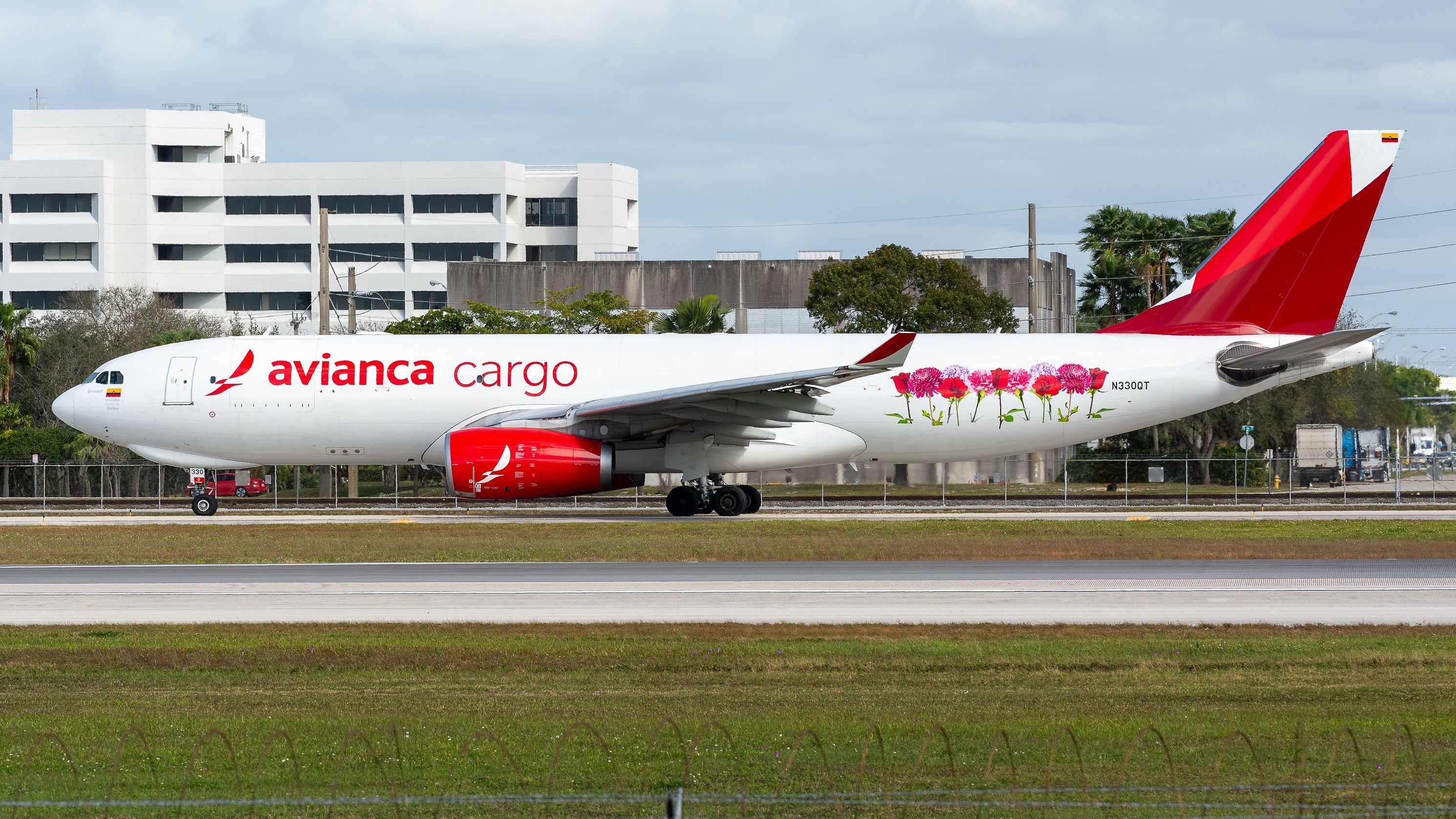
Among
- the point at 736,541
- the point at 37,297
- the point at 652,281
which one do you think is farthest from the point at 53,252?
the point at 736,541

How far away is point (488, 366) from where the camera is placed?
32.5 meters

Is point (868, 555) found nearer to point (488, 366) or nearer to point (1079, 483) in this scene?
point (488, 366)

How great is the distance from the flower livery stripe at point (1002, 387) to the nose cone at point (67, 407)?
19.0 m

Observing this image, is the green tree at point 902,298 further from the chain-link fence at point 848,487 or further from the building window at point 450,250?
the building window at point 450,250

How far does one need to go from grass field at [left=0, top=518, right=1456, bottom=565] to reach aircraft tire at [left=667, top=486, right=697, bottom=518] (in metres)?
1.45

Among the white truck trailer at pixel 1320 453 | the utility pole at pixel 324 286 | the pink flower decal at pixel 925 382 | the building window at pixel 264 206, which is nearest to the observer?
the pink flower decal at pixel 925 382

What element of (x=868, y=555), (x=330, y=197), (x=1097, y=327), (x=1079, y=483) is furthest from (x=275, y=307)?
(x=868, y=555)

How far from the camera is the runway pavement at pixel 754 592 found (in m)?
16.6

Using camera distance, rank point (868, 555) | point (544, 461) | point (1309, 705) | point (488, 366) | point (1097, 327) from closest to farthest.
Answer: point (1309, 705) < point (868, 555) < point (544, 461) < point (488, 366) < point (1097, 327)

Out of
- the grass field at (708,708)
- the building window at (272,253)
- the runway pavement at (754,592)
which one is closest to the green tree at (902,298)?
the runway pavement at (754,592)

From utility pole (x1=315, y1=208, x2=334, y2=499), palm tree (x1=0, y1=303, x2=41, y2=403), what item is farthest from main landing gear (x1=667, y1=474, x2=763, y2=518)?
palm tree (x1=0, y1=303, x2=41, y2=403)

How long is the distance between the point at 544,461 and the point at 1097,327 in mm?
46550

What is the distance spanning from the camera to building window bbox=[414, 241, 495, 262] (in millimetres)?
118000

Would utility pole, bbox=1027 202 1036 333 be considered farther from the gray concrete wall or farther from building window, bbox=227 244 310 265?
building window, bbox=227 244 310 265
